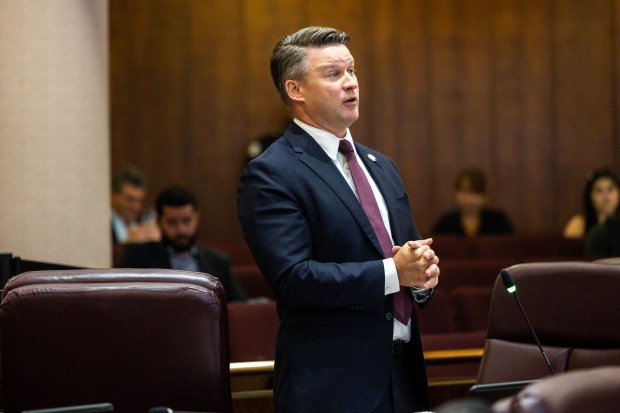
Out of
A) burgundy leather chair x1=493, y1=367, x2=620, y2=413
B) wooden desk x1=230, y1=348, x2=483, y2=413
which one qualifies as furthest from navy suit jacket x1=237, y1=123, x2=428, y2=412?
burgundy leather chair x1=493, y1=367, x2=620, y2=413

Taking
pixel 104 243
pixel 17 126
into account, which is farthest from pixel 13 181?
pixel 104 243

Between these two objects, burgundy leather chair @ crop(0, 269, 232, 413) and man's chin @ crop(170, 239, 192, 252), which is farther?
man's chin @ crop(170, 239, 192, 252)

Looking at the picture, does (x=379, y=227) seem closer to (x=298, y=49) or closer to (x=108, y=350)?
(x=298, y=49)

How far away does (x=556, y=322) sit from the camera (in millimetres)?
2836

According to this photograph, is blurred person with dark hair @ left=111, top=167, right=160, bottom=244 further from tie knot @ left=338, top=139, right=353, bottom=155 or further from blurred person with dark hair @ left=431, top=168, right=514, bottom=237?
tie knot @ left=338, top=139, right=353, bottom=155

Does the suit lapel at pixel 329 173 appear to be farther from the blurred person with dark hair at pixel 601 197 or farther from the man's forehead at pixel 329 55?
the blurred person with dark hair at pixel 601 197

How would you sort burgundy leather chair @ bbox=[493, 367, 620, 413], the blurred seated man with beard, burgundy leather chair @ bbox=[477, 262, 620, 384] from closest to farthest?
burgundy leather chair @ bbox=[493, 367, 620, 413], burgundy leather chair @ bbox=[477, 262, 620, 384], the blurred seated man with beard

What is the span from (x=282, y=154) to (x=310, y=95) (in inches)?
7.0

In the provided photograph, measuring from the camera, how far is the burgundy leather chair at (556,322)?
9.09ft

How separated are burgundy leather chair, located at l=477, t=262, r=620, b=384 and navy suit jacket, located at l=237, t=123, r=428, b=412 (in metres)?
0.44

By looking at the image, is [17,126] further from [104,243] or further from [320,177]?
[320,177]

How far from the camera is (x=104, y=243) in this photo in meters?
4.37

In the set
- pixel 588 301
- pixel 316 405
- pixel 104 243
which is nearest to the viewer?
pixel 316 405

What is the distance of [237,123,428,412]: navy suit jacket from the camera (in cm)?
238
